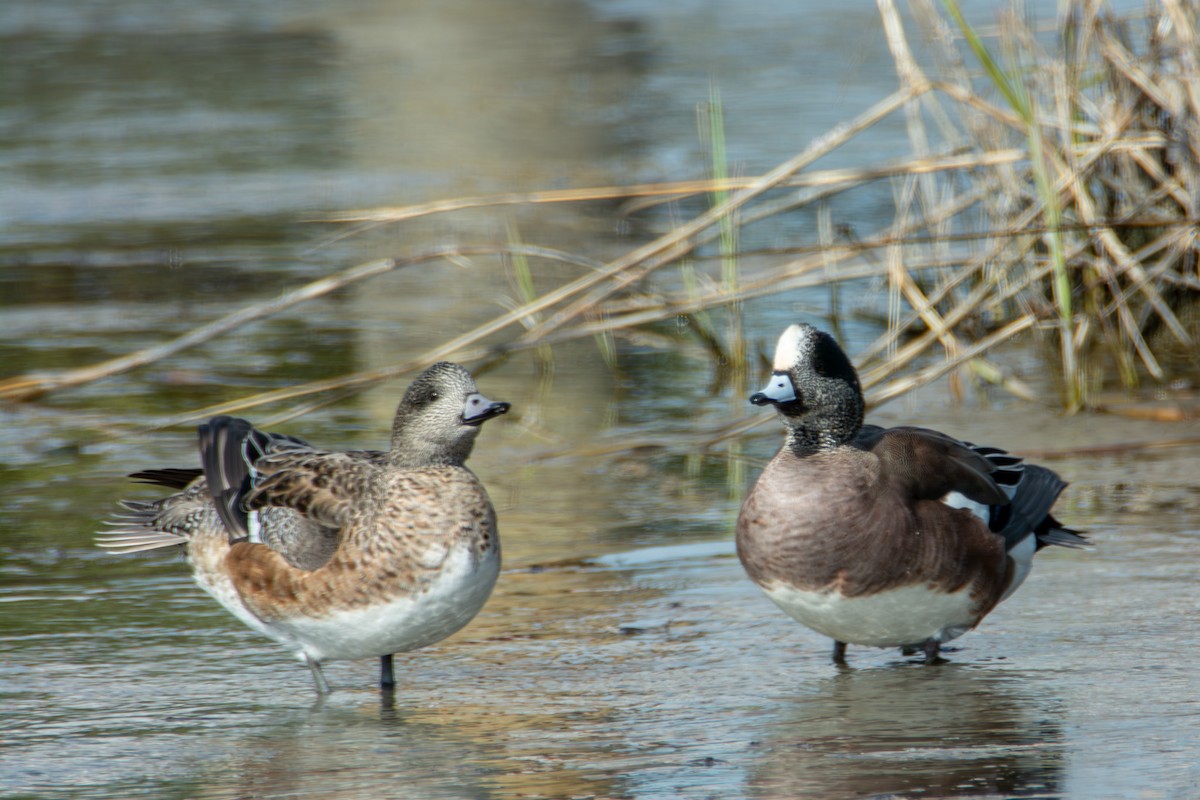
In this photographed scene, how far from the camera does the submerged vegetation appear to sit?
22.0 feet

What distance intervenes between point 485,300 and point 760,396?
15.8 ft

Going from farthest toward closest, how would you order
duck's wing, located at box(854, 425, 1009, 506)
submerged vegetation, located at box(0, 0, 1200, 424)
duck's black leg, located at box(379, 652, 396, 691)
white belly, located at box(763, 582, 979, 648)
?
submerged vegetation, located at box(0, 0, 1200, 424) < duck's wing, located at box(854, 425, 1009, 506) < duck's black leg, located at box(379, 652, 396, 691) < white belly, located at box(763, 582, 979, 648)

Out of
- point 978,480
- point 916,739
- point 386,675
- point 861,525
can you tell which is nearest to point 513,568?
point 386,675

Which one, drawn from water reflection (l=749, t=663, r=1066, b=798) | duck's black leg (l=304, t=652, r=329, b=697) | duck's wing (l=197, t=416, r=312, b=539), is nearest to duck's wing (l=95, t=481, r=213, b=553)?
duck's wing (l=197, t=416, r=312, b=539)

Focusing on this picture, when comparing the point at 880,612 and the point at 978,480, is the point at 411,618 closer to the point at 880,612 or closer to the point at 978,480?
the point at 880,612

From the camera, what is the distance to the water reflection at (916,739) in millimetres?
3613

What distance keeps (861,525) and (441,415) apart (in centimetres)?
111

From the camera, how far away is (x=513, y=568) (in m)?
5.44

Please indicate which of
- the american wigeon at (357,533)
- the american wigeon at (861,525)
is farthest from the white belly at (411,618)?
the american wigeon at (861,525)

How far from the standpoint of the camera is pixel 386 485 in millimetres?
4496

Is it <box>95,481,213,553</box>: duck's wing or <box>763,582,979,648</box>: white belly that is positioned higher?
<box>95,481,213,553</box>: duck's wing

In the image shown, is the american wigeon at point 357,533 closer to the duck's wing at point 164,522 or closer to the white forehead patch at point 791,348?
the duck's wing at point 164,522

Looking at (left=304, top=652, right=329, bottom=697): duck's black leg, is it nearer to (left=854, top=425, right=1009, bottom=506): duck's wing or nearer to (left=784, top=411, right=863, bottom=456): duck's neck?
(left=784, top=411, right=863, bottom=456): duck's neck

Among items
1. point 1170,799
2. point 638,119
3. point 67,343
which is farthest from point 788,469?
point 638,119
